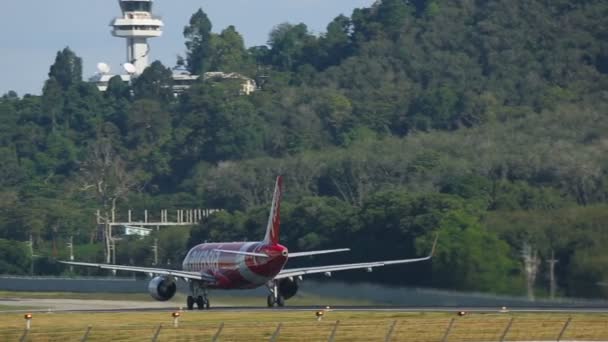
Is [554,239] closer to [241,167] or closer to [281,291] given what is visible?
[281,291]

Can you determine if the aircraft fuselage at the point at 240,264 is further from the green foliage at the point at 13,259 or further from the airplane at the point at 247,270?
the green foliage at the point at 13,259

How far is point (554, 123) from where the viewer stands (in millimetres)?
165750

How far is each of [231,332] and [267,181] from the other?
10795 centimetres

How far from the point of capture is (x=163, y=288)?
89688 mm

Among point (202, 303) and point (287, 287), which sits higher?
point (287, 287)

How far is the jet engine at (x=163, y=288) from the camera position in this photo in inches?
3533

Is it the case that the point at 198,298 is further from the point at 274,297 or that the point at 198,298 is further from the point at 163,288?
the point at 274,297

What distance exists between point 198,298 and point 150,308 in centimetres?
395

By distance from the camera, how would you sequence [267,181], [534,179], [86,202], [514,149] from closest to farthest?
1. [534,179]
2. [514,149]
3. [267,181]
4. [86,202]

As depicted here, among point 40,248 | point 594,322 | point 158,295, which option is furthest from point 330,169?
point 594,322

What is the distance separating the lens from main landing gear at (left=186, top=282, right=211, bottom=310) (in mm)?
87438

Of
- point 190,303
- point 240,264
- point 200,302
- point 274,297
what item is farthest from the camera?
point 190,303

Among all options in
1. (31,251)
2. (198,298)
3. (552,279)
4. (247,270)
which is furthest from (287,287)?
(31,251)

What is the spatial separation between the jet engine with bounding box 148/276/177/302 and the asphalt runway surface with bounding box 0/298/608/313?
67 centimetres
